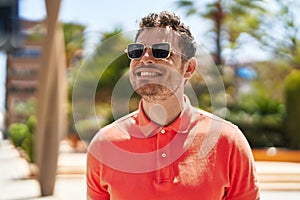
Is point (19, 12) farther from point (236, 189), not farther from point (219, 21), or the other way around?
point (219, 21)

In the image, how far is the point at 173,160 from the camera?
132 cm

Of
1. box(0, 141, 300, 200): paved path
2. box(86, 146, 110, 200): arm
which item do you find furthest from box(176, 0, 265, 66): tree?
box(86, 146, 110, 200): arm

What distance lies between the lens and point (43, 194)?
7.80m

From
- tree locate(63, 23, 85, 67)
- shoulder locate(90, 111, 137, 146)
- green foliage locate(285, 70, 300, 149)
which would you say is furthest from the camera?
tree locate(63, 23, 85, 67)

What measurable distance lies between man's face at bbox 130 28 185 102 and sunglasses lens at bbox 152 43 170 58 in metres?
0.01

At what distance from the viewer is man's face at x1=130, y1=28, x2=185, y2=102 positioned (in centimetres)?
122

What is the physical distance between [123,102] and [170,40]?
0.18 metres

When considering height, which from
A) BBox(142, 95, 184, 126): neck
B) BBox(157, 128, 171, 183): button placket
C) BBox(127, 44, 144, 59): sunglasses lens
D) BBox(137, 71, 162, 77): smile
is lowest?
BBox(157, 128, 171, 183): button placket

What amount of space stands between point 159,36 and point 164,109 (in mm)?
177

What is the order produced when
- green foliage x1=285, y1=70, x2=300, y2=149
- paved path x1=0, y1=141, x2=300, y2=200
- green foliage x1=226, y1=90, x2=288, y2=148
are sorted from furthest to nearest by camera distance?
green foliage x1=226, y1=90, x2=288, y2=148 → green foliage x1=285, y1=70, x2=300, y2=149 → paved path x1=0, y1=141, x2=300, y2=200

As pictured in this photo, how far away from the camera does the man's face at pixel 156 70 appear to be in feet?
4.00

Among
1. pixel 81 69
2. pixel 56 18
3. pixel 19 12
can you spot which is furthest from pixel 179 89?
pixel 56 18

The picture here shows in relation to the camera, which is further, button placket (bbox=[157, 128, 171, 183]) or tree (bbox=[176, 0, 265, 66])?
tree (bbox=[176, 0, 265, 66])

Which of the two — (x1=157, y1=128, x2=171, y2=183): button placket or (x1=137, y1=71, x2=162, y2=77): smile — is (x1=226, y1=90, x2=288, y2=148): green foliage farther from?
(x1=137, y1=71, x2=162, y2=77): smile
